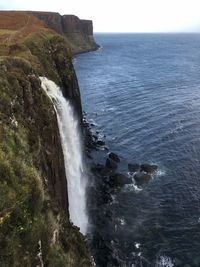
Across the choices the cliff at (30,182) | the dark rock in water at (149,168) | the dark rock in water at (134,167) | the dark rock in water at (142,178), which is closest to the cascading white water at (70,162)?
the cliff at (30,182)

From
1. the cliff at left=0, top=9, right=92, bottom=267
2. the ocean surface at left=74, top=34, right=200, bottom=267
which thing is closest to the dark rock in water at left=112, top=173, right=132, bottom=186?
the ocean surface at left=74, top=34, right=200, bottom=267

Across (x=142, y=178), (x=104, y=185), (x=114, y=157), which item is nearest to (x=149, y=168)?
(x=142, y=178)

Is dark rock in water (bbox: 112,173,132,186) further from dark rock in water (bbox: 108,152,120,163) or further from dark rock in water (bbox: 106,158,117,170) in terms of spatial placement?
dark rock in water (bbox: 108,152,120,163)

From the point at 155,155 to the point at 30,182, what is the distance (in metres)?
43.9

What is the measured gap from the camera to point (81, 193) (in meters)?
47.0

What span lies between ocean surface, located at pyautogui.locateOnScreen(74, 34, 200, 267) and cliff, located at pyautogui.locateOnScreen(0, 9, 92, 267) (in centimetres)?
1243

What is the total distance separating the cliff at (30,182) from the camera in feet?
56.6

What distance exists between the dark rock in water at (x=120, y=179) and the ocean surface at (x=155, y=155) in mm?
1410

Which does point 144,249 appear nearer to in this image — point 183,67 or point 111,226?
point 111,226

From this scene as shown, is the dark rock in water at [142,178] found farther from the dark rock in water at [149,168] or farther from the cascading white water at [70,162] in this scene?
the cascading white water at [70,162]

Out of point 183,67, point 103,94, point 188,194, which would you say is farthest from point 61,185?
point 183,67

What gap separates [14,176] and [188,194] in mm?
35038

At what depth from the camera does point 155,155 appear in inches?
2426

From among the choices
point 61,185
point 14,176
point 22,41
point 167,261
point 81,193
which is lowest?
point 167,261
